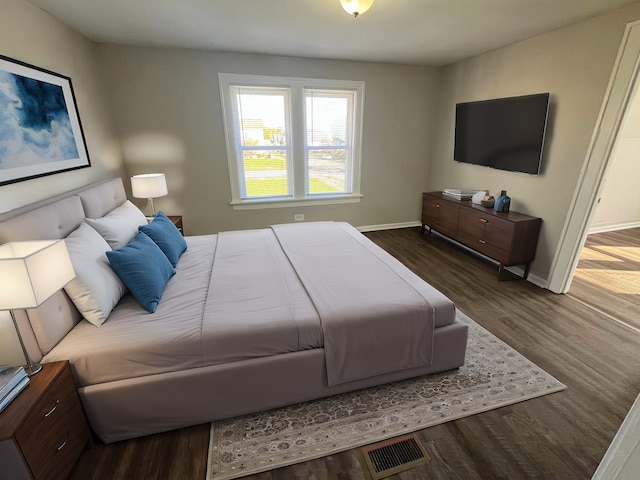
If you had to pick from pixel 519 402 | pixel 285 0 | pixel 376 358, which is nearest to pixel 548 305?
pixel 519 402

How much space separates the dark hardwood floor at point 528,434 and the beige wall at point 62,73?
1.70m

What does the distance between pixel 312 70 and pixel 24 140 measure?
3.15 metres

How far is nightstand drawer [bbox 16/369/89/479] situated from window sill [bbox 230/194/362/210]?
308 centimetres

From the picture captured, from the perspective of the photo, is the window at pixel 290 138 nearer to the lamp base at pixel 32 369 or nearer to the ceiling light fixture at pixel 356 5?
the ceiling light fixture at pixel 356 5

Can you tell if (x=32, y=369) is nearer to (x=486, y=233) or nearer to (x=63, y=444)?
(x=63, y=444)

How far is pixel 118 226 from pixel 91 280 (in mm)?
654

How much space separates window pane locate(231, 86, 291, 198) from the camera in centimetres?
400

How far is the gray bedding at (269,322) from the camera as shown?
1.53 m

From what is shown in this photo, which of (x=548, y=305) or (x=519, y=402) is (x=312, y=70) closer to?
(x=548, y=305)

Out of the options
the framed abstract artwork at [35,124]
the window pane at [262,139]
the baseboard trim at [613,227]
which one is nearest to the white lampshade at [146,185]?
the framed abstract artwork at [35,124]

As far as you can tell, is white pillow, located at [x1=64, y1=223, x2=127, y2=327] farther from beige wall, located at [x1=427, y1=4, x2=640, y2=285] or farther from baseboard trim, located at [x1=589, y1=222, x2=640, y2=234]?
baseboard trim, located at [x1=589, y1=222, x2=640, y2=234]

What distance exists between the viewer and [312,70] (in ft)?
13.1

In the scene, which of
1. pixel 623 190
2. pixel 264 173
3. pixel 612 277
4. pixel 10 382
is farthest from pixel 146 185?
pixel 623 190

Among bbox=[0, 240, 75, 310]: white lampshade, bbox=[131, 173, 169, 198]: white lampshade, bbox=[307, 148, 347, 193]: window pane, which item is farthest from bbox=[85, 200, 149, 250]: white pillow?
bbox=[307, 148, 347, 193]: window pane
